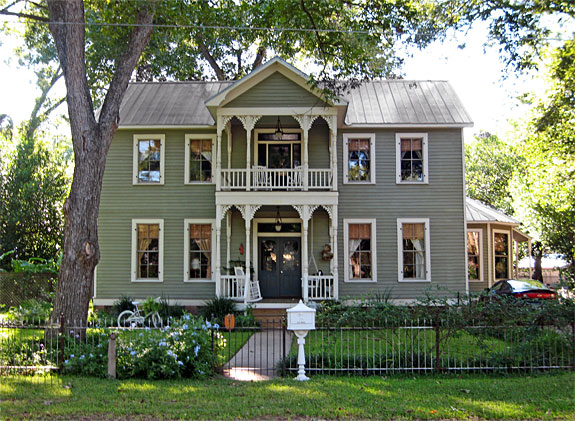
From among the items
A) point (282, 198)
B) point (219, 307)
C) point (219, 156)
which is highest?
point (219, 156)

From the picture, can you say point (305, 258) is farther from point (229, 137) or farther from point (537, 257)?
point (537, 257)

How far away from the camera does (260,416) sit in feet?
22.7

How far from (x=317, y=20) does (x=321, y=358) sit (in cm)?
873

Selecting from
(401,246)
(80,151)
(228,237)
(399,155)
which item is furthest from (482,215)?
(80,151)

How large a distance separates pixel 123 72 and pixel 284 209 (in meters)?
7.52

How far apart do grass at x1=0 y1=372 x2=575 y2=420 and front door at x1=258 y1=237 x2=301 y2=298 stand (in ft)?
30.4

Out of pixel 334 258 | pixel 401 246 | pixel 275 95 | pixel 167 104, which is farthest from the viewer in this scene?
pixel 167 104

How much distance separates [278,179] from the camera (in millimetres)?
17109

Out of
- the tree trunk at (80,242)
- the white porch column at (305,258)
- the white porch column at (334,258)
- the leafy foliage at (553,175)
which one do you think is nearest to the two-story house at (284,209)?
the white porch column at (334,258)

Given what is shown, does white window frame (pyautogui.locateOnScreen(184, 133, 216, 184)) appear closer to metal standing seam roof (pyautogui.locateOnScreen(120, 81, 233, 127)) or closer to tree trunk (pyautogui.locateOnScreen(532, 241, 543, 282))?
metal standing seam roof (pyautogui.locateOnScreen(120, 81, 233, 127))

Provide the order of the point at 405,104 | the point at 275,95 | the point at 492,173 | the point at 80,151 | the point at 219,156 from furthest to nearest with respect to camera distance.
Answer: the point at 492,173 → the point at 405,104 → the point at 275,95 → the point at 219,156 → the point at 80,151

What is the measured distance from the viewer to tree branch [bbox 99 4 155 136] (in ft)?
39.5

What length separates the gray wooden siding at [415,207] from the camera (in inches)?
697

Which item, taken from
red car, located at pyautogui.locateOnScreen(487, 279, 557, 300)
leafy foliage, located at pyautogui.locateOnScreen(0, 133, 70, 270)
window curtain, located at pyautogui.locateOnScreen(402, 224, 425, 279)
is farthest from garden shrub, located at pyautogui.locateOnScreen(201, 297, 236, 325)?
leafy foliage, located at pyautogui.locateOnScreen(0, 133, 70, 270)
